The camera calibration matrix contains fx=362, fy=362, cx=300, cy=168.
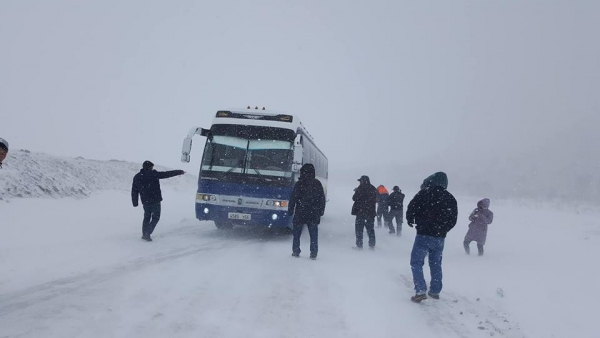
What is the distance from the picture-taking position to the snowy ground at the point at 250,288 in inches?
164

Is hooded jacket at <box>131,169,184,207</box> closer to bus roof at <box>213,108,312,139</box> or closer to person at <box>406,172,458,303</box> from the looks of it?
bus roof at <box>213,108,312,139</box>

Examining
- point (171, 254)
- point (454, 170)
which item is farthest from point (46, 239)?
point (454, 170)

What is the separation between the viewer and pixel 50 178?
15.3m

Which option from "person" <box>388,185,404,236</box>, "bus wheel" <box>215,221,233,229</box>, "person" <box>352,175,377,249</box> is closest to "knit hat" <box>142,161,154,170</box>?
"bus wheel" <box>215,221,233,229</box>

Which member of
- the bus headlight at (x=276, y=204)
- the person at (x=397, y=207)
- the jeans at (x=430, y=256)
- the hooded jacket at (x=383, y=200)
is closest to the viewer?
the jeans at (x=430, y=256)

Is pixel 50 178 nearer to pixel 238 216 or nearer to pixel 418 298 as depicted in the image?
pixel 238 216

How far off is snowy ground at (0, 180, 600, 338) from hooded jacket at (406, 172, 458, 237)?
1184 mm

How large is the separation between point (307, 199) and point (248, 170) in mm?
2557

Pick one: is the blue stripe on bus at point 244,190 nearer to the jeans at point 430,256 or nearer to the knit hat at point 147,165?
the knit hat at point 147,165

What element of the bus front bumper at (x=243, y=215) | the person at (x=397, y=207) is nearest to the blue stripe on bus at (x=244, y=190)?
the bus front bumper at (x=243, y=215)

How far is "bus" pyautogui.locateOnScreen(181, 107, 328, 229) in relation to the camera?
10.3m

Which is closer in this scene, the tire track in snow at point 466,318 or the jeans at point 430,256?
the tire track in snow at point 466,318

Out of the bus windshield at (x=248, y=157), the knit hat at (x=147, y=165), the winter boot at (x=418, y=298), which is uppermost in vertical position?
the bus windshield at (x=248, y=157)

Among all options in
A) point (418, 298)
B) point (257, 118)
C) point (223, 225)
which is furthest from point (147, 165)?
point (418, 298)
